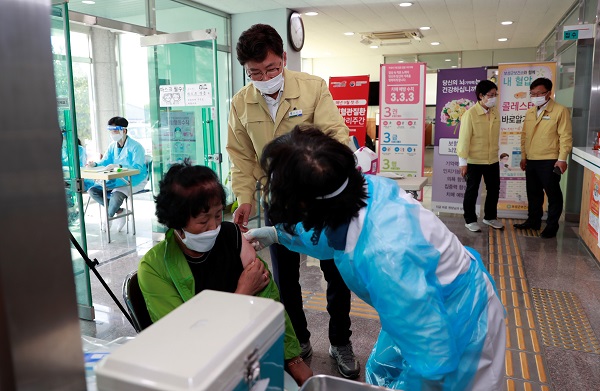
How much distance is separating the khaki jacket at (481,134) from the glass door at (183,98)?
2.62 metres

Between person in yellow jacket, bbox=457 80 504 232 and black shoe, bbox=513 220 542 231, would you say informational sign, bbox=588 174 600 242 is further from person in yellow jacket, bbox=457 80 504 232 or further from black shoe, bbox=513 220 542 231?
person in yellow jacket, bbox=457 80 504 232

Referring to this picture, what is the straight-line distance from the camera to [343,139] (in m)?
2.09

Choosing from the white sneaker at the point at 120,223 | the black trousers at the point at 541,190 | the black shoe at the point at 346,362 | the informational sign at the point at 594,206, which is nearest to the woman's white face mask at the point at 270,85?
the black shoe at the point at 346,362

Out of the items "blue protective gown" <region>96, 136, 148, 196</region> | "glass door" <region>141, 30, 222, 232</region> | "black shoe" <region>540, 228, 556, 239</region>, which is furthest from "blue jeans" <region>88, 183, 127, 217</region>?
"black shoe" <region>540, 228, 556, 239</region>

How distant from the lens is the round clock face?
6.30 meters

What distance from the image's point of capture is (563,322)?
2.83 metres

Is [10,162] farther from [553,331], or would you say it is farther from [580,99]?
[580,99]

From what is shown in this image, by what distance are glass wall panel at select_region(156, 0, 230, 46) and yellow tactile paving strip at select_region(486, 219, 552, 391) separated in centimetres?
441

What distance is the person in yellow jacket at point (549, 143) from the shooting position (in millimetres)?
4616

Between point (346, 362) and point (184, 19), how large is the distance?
4.97m

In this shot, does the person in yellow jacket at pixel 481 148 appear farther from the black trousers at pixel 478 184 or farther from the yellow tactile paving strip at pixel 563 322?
the yellow tactile paving strip at pixel 563 322

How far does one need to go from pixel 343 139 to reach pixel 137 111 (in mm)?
6312

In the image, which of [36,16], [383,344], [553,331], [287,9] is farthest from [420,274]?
[287,9]

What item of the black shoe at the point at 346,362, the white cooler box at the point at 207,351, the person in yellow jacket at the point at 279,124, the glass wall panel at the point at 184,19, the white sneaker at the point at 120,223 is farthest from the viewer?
the glass wall panel at the point at 184,19
